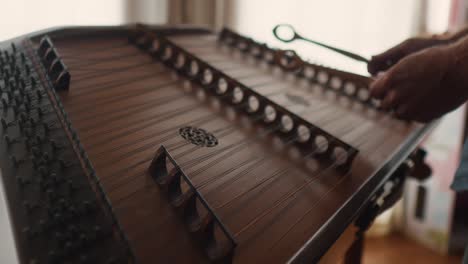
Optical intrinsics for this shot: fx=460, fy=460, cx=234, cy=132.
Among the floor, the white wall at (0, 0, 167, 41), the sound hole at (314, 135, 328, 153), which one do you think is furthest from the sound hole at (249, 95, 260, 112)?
the floor

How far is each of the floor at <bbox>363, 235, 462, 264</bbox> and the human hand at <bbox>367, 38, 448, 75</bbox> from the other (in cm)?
174

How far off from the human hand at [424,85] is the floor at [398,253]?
1.84m

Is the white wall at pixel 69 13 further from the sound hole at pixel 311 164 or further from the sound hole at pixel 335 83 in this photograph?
the sound hole at pixel 311 164

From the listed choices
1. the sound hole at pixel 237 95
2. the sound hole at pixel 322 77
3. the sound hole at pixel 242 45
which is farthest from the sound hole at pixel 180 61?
the sound hole at pixel 322 77

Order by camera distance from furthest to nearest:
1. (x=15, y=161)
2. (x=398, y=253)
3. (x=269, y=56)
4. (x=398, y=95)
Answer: (x=398, y=253) < (x=269, y=56) < (x=398, y=95) < (x=15, y=161)

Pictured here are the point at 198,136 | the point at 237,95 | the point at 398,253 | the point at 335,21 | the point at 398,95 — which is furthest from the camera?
the point at 398,253

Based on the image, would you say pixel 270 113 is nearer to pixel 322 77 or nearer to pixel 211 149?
pixel 211 149

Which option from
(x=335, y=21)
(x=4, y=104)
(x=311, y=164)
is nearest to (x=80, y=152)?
(x=4, y=104)

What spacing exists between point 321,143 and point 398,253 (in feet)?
6.77

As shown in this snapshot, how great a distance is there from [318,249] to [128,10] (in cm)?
159

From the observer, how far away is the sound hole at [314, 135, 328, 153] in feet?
3.03

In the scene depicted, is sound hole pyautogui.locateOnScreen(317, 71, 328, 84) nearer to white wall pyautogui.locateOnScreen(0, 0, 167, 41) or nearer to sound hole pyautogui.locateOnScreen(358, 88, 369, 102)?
sound hole pyautogui.locateOnScreen(358, 88, 369, 102)

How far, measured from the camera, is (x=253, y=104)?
1.06m

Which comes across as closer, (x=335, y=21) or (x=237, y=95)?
(x=237, y=95)
